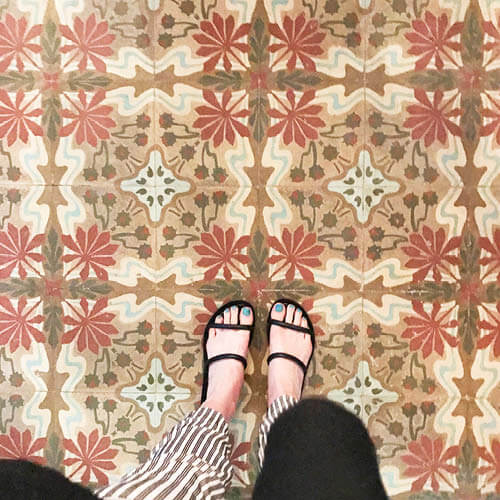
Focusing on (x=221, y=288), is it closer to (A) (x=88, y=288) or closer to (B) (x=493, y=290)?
(A) (x=88, y=288)

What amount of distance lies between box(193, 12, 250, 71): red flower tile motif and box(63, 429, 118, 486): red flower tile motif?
90 centimetres

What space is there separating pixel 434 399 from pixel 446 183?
49 cm

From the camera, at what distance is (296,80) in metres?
1.10

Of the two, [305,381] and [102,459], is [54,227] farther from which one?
[305,381]

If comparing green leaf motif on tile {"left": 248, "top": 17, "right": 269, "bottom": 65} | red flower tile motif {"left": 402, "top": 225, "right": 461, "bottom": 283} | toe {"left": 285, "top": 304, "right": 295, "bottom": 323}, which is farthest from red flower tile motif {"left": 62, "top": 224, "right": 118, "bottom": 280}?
red flower tile motif {"left": 402, "top": 225, "right": 461, "bottom": 283}

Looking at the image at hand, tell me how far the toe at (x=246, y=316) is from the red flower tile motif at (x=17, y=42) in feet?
2.38

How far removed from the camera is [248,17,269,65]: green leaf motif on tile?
→ 110 cm

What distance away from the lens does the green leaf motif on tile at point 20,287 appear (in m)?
1.12

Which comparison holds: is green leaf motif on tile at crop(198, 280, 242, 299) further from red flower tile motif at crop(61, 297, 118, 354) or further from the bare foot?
red flower tile motif at crop(61, 297, 118, 354)

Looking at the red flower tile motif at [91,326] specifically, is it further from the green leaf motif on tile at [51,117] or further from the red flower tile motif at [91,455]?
the green leaf motif on tile at [51,117]

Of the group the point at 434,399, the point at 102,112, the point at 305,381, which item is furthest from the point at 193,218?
the point at 434,399

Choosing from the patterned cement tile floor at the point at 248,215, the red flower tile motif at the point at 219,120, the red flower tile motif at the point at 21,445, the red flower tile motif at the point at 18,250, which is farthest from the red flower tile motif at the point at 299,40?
the red flower tile motif at the point at 21,445

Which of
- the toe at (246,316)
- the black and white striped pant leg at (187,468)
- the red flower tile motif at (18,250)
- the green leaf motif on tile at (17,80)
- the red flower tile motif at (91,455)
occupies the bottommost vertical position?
the red flower tile motif at (91,455)

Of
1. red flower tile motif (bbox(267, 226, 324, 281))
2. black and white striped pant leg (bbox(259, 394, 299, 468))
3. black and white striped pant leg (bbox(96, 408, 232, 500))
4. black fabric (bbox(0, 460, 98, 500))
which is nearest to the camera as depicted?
black fabric (bbox(0, 460, 98, 500))
